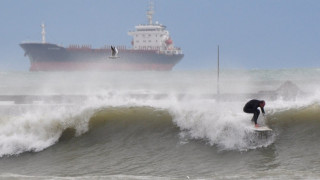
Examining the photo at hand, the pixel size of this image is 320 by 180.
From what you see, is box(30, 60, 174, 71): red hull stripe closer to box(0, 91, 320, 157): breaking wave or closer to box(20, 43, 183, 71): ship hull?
box(20, 43, 183, 71): ship hull

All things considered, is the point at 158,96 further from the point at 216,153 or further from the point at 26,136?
the point at 216,153

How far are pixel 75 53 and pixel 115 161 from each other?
94.0 m

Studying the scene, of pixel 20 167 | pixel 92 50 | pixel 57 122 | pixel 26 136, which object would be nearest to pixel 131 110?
pixel 57 122

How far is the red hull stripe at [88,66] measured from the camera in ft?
340

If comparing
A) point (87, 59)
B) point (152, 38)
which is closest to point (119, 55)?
point (87, 59)

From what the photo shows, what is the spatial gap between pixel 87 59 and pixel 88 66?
150 centimetres

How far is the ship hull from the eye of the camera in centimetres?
10312

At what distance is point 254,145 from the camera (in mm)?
11367

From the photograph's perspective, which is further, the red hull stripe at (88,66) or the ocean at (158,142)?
the red hull stripe at (88,66)

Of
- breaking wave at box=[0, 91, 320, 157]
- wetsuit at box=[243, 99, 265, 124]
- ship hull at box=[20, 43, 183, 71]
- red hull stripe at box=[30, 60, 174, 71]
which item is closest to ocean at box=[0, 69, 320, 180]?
breaking wave at box=[0, 91, 320, 157]

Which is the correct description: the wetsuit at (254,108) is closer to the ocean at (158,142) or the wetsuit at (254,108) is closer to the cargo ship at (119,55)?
the ocean at (158,142)

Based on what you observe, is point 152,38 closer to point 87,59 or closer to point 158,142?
point 87,59

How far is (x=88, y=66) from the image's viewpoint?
103 m

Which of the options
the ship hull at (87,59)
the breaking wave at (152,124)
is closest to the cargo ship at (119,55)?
the ship hull at (87,59)
